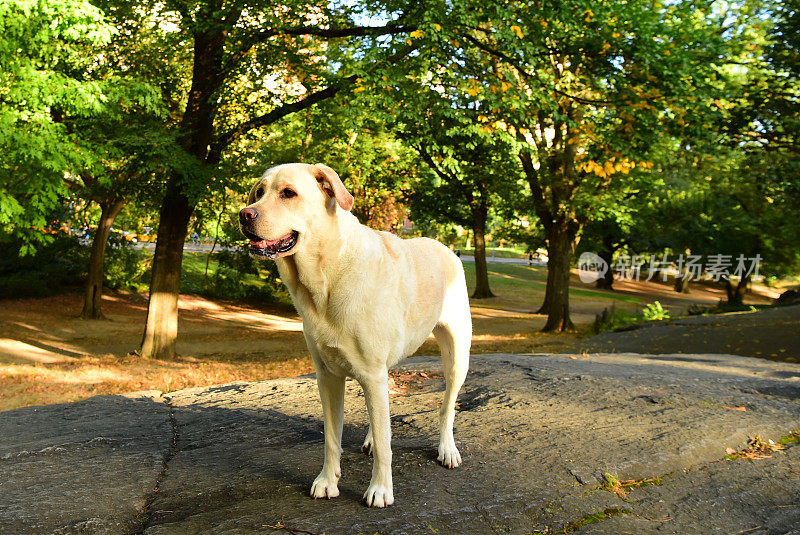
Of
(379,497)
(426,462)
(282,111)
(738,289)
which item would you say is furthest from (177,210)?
(738,289)

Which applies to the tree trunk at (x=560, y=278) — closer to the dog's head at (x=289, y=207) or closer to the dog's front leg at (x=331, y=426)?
the dog's front leg at (x=331, y=426)

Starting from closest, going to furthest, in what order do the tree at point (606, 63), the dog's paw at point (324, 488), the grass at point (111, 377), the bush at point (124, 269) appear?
the dog's paw at point (324, 488) < the grass at point (111, 377) < the tree at point (606, 63) < the bush at point (124, 269)

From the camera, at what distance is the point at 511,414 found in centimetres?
541

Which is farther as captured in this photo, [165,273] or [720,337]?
[720,337]

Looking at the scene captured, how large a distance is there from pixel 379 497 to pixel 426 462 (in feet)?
2.64

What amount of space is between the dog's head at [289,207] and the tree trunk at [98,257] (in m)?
19.2

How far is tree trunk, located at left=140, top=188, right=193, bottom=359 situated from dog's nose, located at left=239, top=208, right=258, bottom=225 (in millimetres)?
10679

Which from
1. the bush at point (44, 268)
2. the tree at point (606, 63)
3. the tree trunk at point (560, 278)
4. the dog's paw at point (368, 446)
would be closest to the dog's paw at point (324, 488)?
the dog's paw at point (368, 446)

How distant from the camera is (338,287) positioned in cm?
343

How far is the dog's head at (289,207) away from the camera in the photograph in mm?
3037

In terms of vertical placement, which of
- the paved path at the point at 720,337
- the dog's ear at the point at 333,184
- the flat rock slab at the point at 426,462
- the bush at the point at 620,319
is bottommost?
the bush at the point at 620,319

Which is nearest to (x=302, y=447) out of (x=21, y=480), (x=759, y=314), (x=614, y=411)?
(x=21, y=480)

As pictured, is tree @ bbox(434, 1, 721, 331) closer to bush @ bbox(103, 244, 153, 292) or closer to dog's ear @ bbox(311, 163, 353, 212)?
dog's ear @ bbox(311, 163, 353, 212)

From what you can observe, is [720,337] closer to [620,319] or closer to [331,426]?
[620,319]
